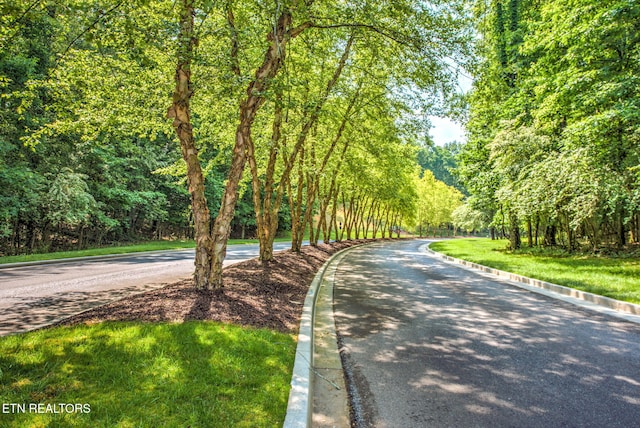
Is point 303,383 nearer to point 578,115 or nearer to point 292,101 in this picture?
point 292,101

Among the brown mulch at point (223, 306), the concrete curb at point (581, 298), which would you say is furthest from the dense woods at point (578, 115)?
the brown mulch at point (223, 306)

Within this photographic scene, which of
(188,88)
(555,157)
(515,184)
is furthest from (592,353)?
(515,184)

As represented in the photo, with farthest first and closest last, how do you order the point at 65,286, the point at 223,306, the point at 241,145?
1. the point at 65,286
2. the point at 241,145
3. the point at 223,306

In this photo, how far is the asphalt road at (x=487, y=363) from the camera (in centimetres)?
322

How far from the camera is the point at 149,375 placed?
341cm

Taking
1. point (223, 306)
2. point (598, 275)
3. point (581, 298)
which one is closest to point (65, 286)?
point (223, 306)

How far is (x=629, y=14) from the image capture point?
10.7 meters

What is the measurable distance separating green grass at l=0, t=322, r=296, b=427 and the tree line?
2.35 metres

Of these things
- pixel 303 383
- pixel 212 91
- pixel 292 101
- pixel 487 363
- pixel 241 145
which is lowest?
pixel 487 363

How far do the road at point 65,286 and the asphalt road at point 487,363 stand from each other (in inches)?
196

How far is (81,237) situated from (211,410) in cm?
2548

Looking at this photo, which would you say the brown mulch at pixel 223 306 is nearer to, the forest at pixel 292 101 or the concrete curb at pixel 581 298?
the forest at pixel 292 101

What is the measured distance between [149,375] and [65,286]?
726cm

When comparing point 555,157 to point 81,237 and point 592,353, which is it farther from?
point 81,237
